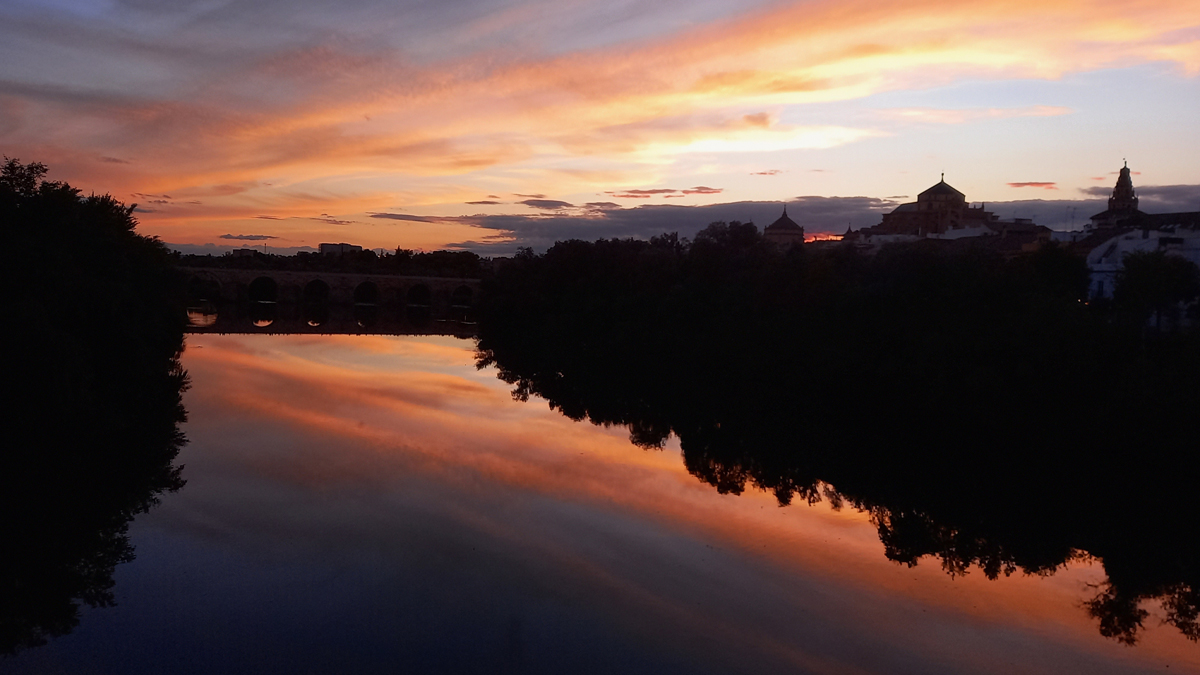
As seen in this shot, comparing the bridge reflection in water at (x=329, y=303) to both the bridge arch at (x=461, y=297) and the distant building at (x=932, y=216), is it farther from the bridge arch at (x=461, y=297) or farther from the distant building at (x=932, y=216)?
the distant building at (x=932, y=216)

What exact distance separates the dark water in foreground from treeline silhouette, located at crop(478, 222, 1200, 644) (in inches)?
34.9

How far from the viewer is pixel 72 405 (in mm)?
13445

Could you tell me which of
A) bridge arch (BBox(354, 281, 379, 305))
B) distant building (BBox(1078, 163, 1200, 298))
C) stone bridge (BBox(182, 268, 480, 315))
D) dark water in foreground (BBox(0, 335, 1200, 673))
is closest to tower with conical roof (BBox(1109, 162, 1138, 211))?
distant building (BBox(1078, 163, 1200, 298))

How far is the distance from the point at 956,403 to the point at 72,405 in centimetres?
1416

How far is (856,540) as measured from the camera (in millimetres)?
10352

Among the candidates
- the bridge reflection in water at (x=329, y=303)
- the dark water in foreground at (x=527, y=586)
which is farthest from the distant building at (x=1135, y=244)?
the bridge reflection in water at (x=329, y=303)

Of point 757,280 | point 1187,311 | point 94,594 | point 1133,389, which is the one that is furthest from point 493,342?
point 94,594

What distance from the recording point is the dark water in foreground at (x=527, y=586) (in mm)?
6684

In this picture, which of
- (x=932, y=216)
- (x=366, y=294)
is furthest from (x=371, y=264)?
(x=932, y=216)

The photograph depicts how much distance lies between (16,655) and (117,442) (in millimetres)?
7495

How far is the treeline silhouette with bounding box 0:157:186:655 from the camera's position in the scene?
8.07m

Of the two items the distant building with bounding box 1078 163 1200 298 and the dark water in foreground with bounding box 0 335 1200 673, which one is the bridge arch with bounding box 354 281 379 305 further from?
the dark water in foreground with bounding box 0 335 1200 673

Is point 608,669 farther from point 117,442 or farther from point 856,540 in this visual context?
point 117,442

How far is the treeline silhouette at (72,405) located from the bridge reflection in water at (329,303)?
24779 mm
